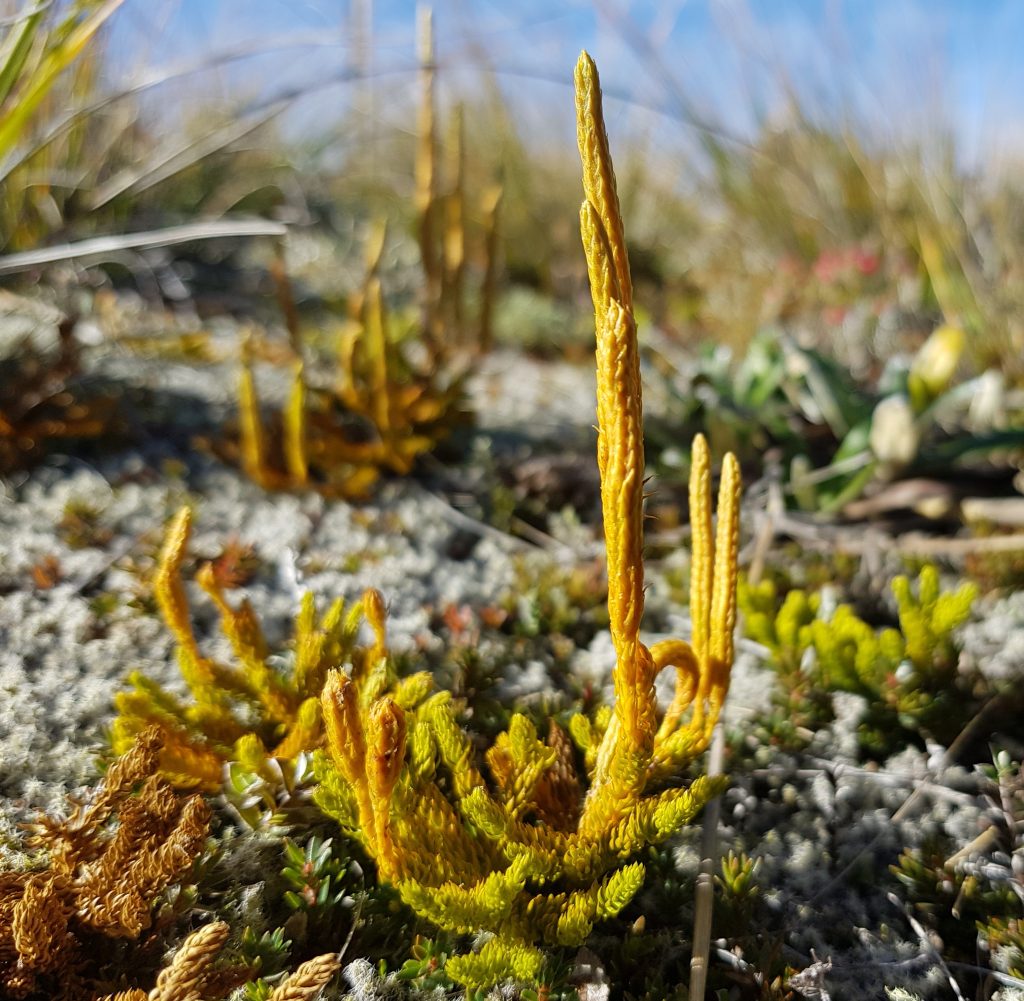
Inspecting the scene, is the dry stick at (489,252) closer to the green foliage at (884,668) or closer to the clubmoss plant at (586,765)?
the green foliage at (884,668)

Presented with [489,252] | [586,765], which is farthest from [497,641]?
[489,252]

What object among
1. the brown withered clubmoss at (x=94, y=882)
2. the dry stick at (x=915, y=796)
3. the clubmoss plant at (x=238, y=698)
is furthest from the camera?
the dry stick at (x=915, y=796)

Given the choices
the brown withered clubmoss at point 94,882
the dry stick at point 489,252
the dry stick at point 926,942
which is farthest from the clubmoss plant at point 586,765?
the dry stick at point 489,252

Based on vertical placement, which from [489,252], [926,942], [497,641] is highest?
[489,252]

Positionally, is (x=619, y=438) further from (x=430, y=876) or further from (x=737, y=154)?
(x=737, y=154)

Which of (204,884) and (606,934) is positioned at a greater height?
(204,884)

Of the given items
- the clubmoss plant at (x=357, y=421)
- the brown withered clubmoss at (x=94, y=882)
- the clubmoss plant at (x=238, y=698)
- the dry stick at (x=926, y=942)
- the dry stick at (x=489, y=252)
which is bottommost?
the dry stick at (x=926, y=942)

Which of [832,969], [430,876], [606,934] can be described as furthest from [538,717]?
[832,969]

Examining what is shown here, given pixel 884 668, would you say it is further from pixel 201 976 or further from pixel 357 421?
pixel 357 421
